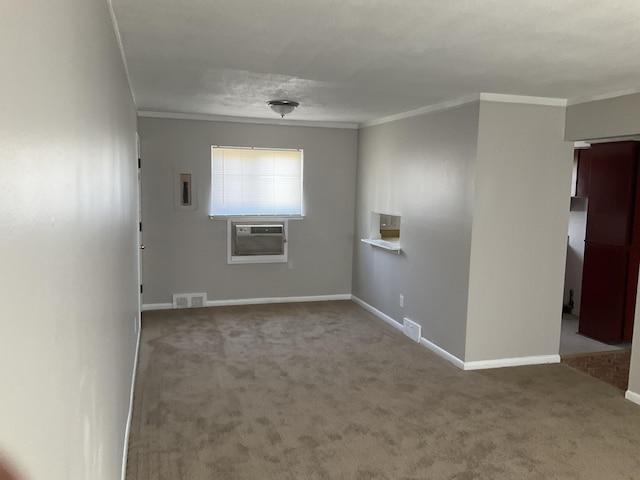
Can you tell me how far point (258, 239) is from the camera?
21.2ft

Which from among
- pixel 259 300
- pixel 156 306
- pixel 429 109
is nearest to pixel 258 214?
pixel 259 300

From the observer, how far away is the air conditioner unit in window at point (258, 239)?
6395mm

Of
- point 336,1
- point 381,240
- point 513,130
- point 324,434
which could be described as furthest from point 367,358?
point 336,1

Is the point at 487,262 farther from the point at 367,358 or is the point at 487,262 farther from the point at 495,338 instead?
the point at 367,358

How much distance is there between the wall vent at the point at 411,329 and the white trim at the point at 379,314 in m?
0.09

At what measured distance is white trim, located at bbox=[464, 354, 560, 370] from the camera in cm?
444

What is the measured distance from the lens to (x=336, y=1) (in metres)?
2.16

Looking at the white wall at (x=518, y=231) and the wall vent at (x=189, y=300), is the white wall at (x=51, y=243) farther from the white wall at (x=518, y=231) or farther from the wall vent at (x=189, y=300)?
the wall vent at (x=189, y=300)

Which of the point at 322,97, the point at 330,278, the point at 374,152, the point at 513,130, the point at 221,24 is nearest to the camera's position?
the point at 221,24

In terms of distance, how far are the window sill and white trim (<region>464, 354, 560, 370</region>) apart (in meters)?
1.51

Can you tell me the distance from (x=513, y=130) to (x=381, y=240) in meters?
2.29

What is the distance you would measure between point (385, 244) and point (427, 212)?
37.5 inches

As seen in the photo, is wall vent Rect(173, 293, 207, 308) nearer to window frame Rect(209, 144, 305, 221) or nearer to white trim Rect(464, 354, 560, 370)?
window frame Rect(209, 144, 305, 221)

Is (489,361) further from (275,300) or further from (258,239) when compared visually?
(258,239)
